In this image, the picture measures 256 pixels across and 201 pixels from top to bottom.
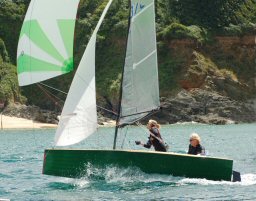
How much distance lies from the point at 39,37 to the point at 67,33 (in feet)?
2.77

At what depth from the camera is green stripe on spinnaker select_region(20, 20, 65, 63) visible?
1839 centimetres

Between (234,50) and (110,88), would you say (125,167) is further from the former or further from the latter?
(234,50)

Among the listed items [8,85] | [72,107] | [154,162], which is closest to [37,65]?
[72,107]

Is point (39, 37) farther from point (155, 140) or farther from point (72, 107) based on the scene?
point (155, 140)

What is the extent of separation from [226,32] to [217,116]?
57.4 ft

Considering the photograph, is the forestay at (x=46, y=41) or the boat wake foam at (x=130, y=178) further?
the boat wake foam at (x=130, y=178)

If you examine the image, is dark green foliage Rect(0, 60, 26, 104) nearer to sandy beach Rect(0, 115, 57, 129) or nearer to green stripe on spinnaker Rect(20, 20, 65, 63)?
sandy beach Rect(0, 115, 57, 129)

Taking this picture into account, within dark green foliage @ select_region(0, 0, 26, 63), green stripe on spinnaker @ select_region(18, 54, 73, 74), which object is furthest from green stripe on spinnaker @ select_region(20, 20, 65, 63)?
dark green foliage @ select_region(0, 0, 26, 63)

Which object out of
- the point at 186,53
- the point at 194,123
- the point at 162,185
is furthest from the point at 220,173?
the point at 186,53

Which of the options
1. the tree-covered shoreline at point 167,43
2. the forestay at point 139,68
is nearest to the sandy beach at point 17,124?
the tree-covered shoreline at point 167,43

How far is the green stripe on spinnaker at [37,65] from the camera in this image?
18344 mm

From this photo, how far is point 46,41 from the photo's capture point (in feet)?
60.7

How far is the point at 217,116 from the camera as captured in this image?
87188 mm

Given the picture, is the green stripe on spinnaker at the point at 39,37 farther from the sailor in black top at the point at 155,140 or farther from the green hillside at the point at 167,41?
the green hillside at the point at 167,41
